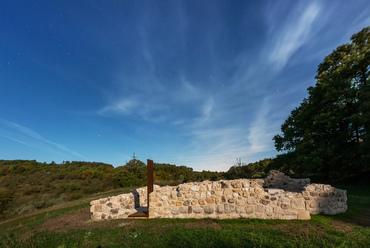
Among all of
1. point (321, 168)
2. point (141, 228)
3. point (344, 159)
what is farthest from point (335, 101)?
point (141, 228)

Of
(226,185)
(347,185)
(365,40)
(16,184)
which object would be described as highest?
(365,40)

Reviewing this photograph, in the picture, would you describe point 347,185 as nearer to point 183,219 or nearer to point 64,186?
point 183,219

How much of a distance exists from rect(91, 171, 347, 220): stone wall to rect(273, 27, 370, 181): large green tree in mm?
10121

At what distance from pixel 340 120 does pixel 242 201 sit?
15.7 meters

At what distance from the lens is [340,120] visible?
48.6ft

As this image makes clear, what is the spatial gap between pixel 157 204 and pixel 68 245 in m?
3.43

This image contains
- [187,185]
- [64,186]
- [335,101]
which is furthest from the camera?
[64,186]

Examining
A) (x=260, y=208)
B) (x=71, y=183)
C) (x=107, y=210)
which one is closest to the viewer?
(x=260, y=208)

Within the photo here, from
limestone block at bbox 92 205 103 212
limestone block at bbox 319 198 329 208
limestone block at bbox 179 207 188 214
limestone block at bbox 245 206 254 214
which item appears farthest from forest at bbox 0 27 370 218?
limestone block at bbox 92 205 103 212

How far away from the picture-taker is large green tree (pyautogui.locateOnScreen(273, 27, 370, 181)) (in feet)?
45.1

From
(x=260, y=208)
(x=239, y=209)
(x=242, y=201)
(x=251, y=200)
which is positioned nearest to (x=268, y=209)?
(x=260, y=208)

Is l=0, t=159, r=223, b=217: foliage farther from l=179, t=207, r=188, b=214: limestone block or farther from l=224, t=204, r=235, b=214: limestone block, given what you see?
l=224, t=204, r=235, b=214: limestone block

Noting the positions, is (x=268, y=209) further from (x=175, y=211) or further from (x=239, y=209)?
(x=175, y=211)

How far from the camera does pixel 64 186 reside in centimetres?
2886
